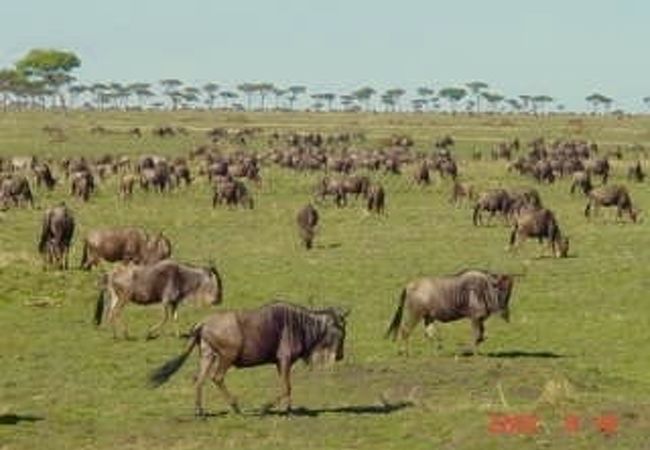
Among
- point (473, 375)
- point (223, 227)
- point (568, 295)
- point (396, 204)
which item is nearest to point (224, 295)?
point (568, 295)

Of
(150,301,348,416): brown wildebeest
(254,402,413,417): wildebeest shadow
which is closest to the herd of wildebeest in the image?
(150,301,348,416): brown wildebeest

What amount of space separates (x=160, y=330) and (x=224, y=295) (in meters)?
4.62

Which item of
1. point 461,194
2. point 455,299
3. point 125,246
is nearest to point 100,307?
point 125,246

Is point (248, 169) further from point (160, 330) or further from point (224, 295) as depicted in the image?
point (160, 330)

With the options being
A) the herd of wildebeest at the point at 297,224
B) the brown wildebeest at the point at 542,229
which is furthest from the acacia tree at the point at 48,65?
the brown wildebeest at the point at 542,229

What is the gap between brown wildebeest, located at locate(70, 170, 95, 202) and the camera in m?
54.1

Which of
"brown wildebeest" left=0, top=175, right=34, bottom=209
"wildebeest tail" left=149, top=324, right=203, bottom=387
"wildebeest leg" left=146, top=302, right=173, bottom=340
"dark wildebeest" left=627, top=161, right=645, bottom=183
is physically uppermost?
"wildebeest tail" left=149, top=324, right=203, bottom=387

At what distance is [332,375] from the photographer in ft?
66.7

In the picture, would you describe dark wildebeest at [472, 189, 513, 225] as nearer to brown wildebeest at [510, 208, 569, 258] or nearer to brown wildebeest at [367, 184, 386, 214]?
brown wildebeest at [367, 184, 386, 214]

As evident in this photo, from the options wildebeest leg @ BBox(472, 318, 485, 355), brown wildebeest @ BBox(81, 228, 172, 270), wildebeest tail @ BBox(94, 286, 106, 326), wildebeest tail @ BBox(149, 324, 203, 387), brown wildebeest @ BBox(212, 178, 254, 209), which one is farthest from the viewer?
brown wildebeest @ BBox(212, 178, 254, 209)

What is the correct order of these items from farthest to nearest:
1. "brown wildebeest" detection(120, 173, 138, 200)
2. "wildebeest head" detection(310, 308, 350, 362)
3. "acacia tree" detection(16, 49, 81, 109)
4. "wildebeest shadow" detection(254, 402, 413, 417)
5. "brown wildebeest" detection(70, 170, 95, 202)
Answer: "acacia tree" detection(16, 49, 81, 109) → "brown wildebeest" detection(120, 173, 138, 200) → "brown wildebeest" detection(70, 170, 95, 202) → "wildebeest shadow" detection(254, 402, 413, 417) → "wildebeest head" detection(310, 308, 350, 362)

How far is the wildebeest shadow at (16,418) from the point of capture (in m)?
17.2

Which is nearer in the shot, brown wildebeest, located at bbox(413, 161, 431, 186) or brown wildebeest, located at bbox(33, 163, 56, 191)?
brown wildebeest, located at bbox(33, 163, 56, 191)
